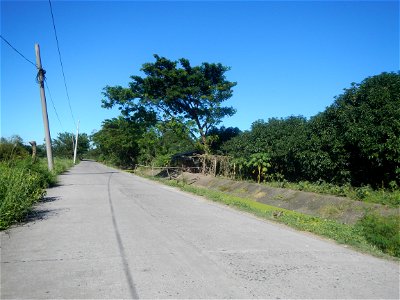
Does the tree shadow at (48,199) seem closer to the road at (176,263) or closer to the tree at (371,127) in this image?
the road at (176,263)

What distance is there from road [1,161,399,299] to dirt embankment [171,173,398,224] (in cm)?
348

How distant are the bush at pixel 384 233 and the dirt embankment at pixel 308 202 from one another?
7.95ft

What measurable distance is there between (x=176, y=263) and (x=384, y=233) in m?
5.04

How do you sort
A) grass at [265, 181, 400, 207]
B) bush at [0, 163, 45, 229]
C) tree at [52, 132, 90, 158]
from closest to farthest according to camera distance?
bush at [0, 163, 45, 229] → grass at [265, 181, 400, 207] → tree at [52, 132, 90, 158]

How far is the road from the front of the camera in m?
4.64

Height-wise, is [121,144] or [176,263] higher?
[121,144]

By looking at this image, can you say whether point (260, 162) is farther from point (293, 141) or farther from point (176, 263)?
point (176, 263)

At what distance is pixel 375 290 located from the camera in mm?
4938

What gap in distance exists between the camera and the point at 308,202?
48.5 ft

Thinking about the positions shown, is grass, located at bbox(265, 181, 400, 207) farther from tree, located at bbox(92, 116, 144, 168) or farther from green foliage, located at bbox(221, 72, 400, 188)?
→ tree, located at bbox(92, 116, 144, 168)

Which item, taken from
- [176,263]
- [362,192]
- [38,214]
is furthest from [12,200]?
[362,192]

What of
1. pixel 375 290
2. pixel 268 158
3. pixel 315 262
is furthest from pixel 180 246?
pixel 268 158

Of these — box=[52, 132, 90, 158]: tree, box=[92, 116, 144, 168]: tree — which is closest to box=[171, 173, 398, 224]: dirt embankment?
box=[92, 116, 144, 168]: tree

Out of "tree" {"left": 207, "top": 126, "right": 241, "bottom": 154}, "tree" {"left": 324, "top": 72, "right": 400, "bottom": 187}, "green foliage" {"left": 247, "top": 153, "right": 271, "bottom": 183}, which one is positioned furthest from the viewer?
"tree" {"left": 207, "top": 126, "right": 241, "bottom": 154}
